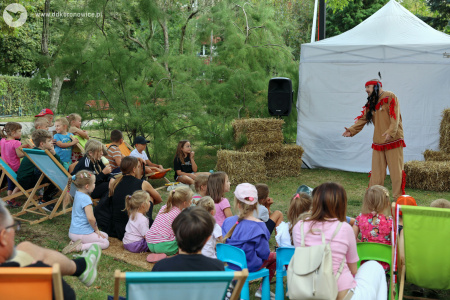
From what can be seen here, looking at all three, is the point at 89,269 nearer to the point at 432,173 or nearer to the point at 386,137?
the point at 386,137

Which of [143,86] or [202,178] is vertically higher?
[143,86]

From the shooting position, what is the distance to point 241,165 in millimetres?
8305

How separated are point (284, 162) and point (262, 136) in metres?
0.71

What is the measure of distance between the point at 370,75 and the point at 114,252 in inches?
254

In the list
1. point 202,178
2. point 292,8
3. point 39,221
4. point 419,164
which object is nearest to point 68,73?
point 39,221

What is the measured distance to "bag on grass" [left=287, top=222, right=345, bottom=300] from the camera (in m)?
2.58

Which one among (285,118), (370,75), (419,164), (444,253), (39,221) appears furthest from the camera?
(285,118)

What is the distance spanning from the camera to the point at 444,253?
3.26 metres

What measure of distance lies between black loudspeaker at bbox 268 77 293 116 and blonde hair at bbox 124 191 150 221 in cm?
481

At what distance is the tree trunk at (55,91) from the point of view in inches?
350

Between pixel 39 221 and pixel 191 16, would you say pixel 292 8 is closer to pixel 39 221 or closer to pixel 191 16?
pixel 191 16

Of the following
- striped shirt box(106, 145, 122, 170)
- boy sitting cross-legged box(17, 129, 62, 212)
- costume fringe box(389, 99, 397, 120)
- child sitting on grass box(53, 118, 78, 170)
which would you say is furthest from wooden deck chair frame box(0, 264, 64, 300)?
costume fringe box(389, 99, 397, 120)

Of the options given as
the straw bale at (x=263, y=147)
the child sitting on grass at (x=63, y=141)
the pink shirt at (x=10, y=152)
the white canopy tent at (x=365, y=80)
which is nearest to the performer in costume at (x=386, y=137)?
the straw bale at (x=263, y=147)

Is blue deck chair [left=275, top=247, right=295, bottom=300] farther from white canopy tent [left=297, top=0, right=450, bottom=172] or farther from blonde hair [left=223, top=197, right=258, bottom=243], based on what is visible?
white canopy tent [left=297, top=0, right=450, bottom=172]
